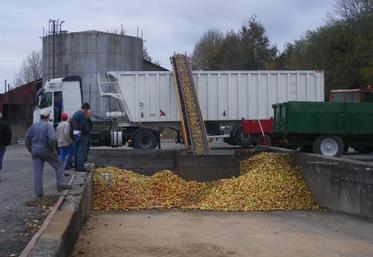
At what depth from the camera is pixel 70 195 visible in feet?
35.3

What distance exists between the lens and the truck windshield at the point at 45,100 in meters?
27.1

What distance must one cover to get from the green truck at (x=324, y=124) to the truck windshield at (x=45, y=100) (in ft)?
34.9

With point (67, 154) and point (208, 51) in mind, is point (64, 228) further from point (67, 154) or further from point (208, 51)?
point (208, 51)

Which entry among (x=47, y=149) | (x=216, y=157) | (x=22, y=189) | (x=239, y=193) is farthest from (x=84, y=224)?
(x=216, y=157)

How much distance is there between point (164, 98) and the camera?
27469 mm

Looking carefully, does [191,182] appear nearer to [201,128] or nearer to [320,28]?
[201,128]

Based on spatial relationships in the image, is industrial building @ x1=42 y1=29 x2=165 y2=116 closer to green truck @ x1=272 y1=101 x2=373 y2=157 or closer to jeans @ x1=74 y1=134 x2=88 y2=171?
green truck @ x1=272 y1=101 x2=373 y2=157

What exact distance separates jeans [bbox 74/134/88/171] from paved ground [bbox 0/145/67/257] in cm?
72

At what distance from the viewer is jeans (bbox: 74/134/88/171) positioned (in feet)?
51.0

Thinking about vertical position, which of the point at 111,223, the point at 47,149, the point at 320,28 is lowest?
the point at 111,223

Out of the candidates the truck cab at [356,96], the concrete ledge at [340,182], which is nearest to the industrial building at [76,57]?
the truck cab at [356,96]

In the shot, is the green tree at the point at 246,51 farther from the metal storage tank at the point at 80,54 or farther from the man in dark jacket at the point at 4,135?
the man in dark jacket at the point at 4,135

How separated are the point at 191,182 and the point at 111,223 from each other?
5.71 metres

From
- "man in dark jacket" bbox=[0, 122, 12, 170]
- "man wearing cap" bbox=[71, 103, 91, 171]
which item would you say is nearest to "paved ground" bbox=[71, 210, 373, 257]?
"man wearing cap" bbox=[71, 103, 91, 171]
